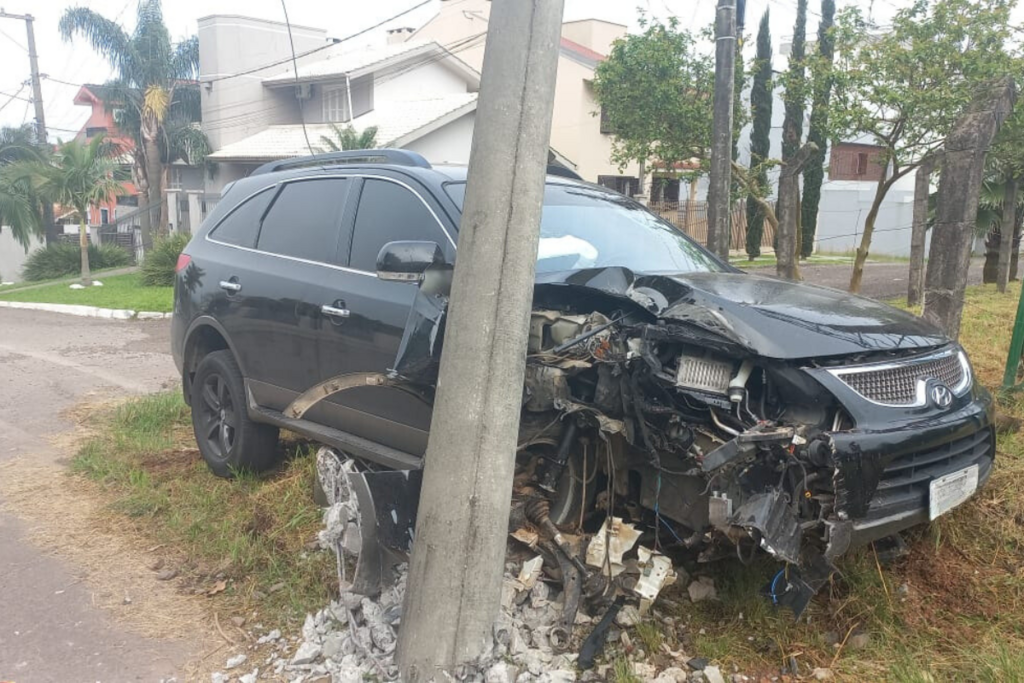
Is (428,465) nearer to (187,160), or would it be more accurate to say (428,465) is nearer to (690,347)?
(690,347)

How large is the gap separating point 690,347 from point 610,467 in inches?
25.1

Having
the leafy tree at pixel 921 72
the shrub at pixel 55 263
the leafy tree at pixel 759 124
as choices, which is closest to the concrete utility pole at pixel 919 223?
the leafy tree at pixel 921 72

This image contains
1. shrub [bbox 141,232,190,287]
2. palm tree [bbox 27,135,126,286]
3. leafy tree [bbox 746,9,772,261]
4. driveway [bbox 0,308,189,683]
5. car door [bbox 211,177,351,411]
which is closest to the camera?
driveway [bbox 0,308,189,683]

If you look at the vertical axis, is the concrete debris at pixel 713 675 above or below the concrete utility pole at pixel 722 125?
below

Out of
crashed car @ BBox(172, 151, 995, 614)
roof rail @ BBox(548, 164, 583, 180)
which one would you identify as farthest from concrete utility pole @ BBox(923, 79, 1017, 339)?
roof rail @ BBox(548, 164, 583, 180)

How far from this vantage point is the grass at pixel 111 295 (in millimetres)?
15906

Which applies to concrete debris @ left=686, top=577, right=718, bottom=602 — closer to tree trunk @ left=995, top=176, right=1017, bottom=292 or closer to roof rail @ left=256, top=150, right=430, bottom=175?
roof rail @ left=256, top=150, right=430, bottom=175

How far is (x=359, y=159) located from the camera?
528 centimetres

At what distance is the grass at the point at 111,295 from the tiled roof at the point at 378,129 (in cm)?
512

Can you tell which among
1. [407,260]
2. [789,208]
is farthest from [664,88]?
[407,260]

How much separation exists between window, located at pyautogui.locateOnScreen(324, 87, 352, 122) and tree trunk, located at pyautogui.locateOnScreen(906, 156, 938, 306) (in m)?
19.9

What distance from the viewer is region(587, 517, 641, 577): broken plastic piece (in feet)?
11.8

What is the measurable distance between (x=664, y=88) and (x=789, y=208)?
8.17 metres

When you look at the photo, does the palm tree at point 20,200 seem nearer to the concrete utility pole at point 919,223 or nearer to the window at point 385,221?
the concrete utility pole at point 919,223
